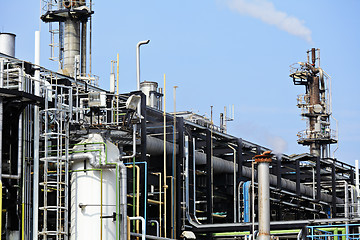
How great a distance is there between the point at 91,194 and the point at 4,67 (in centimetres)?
566

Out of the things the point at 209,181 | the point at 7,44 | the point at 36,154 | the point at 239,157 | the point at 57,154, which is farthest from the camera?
the point at 239,157

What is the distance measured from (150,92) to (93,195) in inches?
938

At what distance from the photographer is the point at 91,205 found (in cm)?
2598

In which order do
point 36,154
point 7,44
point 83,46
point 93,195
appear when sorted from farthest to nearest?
point 83,46 < point 7,44 < point 93,195 < point 36,154

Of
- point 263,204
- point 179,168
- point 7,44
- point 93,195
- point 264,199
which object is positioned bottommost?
point 263,204

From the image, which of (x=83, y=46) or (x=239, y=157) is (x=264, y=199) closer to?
(x=239, y=157)

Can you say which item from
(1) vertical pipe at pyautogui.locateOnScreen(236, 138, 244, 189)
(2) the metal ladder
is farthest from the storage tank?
(1) vertical pipe at pyautogui.locateOnScreen(236, 138, 244, 189)

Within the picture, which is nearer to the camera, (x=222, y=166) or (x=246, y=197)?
(x=246, y=197)

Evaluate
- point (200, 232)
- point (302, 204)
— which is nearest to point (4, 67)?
point (200, 232)

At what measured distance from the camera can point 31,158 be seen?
1022 inches

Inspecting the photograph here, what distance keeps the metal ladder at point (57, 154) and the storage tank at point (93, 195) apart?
1.37 feet

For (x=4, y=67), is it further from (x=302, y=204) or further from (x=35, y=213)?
(x=302, y=204)

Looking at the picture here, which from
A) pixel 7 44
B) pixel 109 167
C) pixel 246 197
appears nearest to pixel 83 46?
pixel 246 197

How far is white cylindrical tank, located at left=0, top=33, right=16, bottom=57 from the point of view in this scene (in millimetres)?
29781
